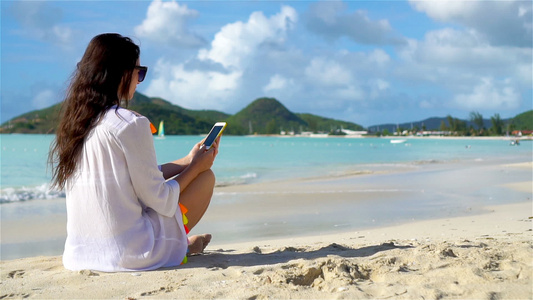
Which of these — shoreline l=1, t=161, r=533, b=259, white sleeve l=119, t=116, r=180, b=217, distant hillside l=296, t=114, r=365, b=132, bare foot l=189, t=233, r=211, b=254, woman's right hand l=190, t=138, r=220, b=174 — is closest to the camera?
white sleeve l=119, t=116, r=180, b=217

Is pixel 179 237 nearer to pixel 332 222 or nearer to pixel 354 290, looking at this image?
pixel 354 290

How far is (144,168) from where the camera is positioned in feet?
8.58

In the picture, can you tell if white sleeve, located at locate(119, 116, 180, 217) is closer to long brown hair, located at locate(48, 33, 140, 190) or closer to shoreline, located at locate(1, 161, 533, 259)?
long brown hair, located at locate(48, 33, 140, 190)

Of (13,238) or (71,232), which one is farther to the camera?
(13,238)

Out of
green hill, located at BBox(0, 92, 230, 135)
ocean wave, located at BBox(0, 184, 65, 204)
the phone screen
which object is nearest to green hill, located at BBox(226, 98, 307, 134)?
green hill, located at BBox(0, 92, 230, 135)

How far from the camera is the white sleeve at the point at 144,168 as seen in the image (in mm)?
2570

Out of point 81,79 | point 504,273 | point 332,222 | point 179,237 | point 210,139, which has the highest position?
point 81,79

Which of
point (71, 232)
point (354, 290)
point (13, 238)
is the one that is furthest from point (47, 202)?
point (354, 290)

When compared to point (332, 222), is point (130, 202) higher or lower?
higher

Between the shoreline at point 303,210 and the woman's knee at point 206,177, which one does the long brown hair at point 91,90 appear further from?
the shoreline at point 303,210

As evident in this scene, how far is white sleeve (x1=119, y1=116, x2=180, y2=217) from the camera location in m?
2.57

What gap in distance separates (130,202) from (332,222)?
Result: 428 cm

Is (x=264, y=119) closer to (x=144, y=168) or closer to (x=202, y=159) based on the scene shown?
(x=202, y=159)

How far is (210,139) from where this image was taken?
10.2 ft
